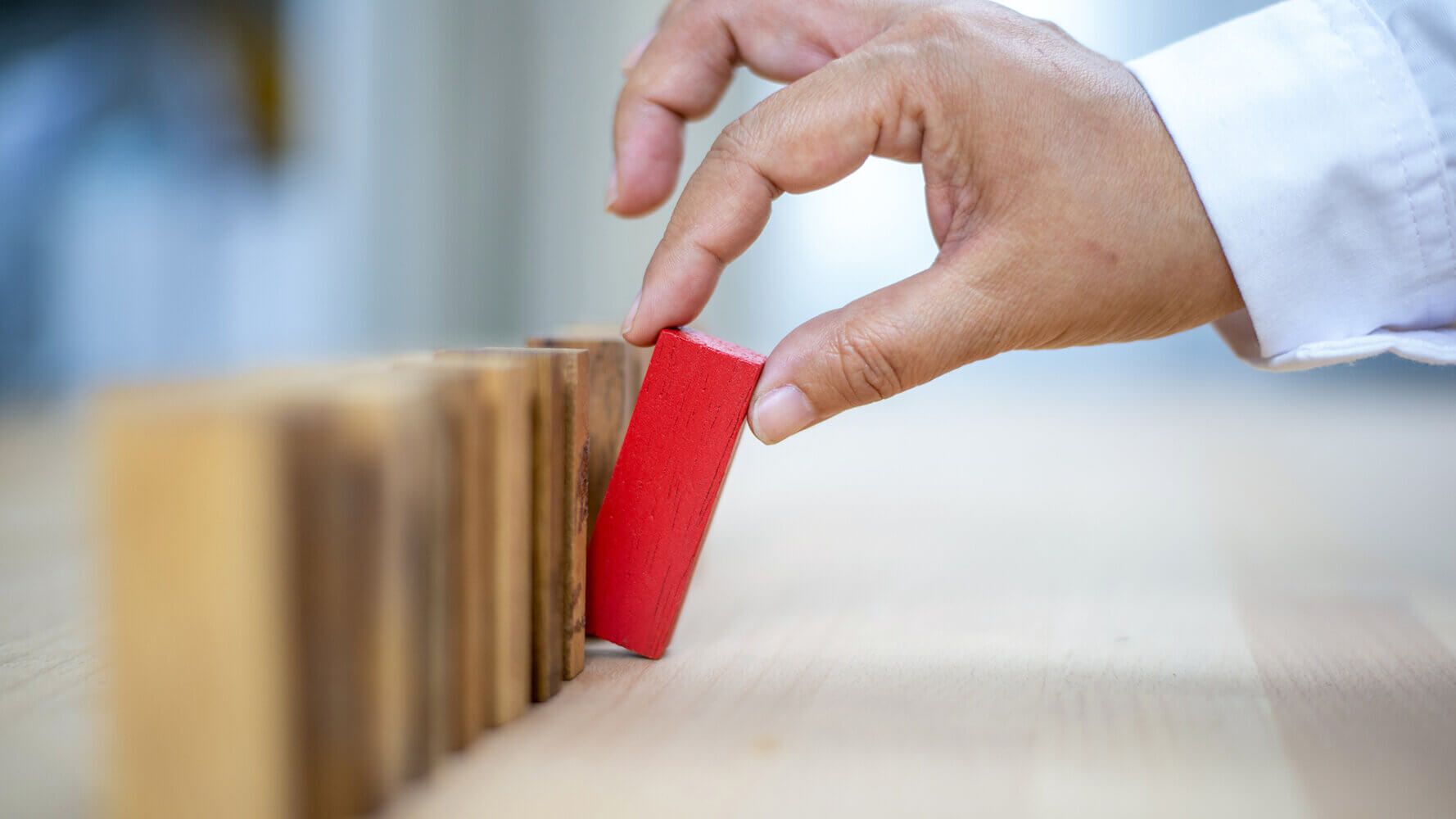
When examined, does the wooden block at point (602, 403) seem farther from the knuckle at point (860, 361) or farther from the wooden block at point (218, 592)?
the wooden block at point (218, 592)

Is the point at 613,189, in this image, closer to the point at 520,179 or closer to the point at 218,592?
the point at 218,592

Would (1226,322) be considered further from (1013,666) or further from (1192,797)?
(1192,797)

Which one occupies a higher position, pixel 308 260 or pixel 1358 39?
pixel 1358 39

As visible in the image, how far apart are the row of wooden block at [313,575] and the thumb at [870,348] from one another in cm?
15

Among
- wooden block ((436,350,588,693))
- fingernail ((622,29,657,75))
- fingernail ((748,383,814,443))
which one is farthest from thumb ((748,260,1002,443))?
fingernail ((622,29,657,75))

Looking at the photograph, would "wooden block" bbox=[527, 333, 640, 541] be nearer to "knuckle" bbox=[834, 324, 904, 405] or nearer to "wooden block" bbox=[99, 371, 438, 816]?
"knuckle" bbox=[834, 324, 904, 405]

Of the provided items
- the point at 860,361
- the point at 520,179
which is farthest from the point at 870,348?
the point at 520,179

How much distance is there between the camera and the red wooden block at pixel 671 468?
1.94 ft

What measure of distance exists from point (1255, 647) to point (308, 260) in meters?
2.62

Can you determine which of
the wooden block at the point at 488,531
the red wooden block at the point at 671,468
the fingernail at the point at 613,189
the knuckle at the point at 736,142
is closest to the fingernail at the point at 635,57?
the fingernail at the point at 613,189

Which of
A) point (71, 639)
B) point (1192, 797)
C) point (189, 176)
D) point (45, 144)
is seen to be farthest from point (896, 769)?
point (189, 176)

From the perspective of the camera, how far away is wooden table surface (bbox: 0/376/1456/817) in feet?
1.44

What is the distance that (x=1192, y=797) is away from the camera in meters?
0.43

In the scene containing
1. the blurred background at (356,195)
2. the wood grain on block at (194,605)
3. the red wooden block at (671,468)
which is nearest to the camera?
the wood grain on block at (194,605)
